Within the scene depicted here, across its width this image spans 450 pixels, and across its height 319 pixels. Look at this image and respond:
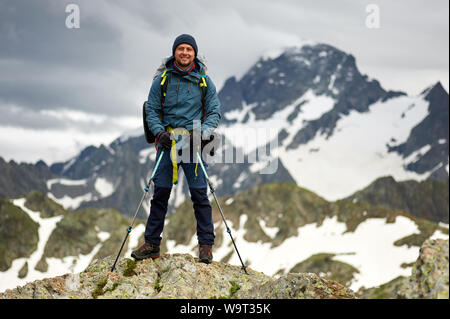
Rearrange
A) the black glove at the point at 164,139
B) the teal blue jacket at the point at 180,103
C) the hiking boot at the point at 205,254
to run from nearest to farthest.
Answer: the black glove at the point at 164,139
the teal blue jacket at the point at 180,103
the hiking boot at the point at 205,254

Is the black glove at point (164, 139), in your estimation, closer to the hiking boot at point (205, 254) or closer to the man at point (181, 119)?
the man at point (181, 119)

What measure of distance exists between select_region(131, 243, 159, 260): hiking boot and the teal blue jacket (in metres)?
3.16

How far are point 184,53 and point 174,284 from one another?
574cm

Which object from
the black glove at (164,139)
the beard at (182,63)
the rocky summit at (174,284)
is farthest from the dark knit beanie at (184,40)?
the rocky summit at (174,284)

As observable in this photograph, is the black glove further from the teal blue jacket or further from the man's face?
the man's face

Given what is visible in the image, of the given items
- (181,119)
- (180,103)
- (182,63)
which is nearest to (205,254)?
(181,119)

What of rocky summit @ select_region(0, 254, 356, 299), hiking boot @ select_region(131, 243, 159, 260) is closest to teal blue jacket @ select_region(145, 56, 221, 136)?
hiking boot @ select_region(131, 243, 159, 260)

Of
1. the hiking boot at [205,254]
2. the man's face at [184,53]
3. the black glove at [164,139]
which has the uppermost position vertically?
the man's face at [184,53]

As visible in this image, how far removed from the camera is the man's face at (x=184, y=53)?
1069 cm

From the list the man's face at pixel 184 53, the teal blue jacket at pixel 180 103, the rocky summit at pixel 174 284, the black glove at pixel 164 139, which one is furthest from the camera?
the teal blue jacket at pixel 180 103

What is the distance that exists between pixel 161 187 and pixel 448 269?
6932 mm

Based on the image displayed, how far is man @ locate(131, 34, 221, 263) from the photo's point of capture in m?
10.8

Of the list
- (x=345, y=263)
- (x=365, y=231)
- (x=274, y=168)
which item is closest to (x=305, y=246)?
(x=365, y=231)
